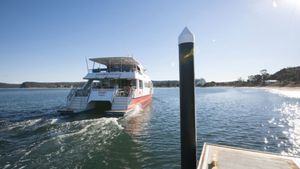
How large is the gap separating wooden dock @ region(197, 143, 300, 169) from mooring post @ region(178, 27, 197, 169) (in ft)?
3.01

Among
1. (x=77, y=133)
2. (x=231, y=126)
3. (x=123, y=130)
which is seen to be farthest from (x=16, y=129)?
(x=231, y=126)

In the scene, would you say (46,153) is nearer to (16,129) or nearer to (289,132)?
(16,129)

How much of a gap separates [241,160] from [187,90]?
2.43 metres

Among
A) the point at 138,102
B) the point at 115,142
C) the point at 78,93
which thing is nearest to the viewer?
the point at 115,142

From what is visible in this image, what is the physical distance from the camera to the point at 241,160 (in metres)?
4.50

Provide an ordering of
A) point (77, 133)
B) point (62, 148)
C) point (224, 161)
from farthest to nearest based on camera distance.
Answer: point (77, 133) → point (62, 148) → point (224, 161)

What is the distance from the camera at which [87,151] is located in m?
7.17

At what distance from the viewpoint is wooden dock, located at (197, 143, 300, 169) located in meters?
4.16

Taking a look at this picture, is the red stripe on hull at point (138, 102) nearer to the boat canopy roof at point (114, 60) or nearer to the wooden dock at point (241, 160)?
the boat canopy roof at point (114, 60)

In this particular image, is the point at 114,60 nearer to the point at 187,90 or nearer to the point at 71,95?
the point at 71,95

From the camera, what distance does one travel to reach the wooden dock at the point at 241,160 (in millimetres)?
4164

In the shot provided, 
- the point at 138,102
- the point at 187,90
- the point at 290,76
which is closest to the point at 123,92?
the point at 138,102

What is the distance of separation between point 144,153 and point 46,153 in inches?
141

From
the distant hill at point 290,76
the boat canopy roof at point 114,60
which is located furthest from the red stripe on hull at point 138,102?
the distant hill at point 290,76
